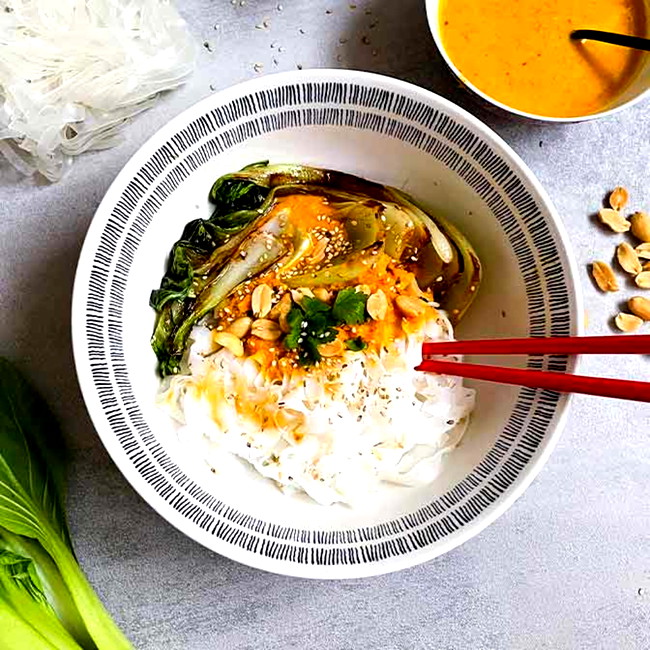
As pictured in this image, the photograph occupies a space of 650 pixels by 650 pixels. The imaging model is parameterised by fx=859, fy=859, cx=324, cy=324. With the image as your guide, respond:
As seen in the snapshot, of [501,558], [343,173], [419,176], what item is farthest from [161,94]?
[501,558]

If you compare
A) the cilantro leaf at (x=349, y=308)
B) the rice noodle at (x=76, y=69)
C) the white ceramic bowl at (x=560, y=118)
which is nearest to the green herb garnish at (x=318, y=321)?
the cilantro leaf at (x=349, y=308)

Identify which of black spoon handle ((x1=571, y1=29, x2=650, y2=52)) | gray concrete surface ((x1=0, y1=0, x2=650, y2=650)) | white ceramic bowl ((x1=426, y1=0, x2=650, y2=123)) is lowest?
gray concrete surface ((x1=0, y1=0, x2=650, y2=650))

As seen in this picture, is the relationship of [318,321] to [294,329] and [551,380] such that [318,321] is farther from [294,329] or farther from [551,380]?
[551,380]

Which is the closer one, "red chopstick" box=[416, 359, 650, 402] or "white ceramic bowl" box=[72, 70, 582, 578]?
"red chopstick" box=[416, 359, 650, 402]

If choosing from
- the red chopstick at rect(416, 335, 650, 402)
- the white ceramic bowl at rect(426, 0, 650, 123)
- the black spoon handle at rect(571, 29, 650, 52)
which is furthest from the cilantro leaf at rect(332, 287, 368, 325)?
the black spoon handle at rect(571, 29, 650, 52)

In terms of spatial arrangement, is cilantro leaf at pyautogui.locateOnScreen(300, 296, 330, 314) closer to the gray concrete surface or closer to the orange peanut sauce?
the orange peanut sauce

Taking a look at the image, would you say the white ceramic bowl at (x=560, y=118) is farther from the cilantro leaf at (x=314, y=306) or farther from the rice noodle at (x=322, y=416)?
the cilantro leaf at (x=314, y=306)

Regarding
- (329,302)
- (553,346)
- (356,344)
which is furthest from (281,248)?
(553,346)

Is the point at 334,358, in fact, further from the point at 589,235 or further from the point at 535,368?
the point at 589,235
